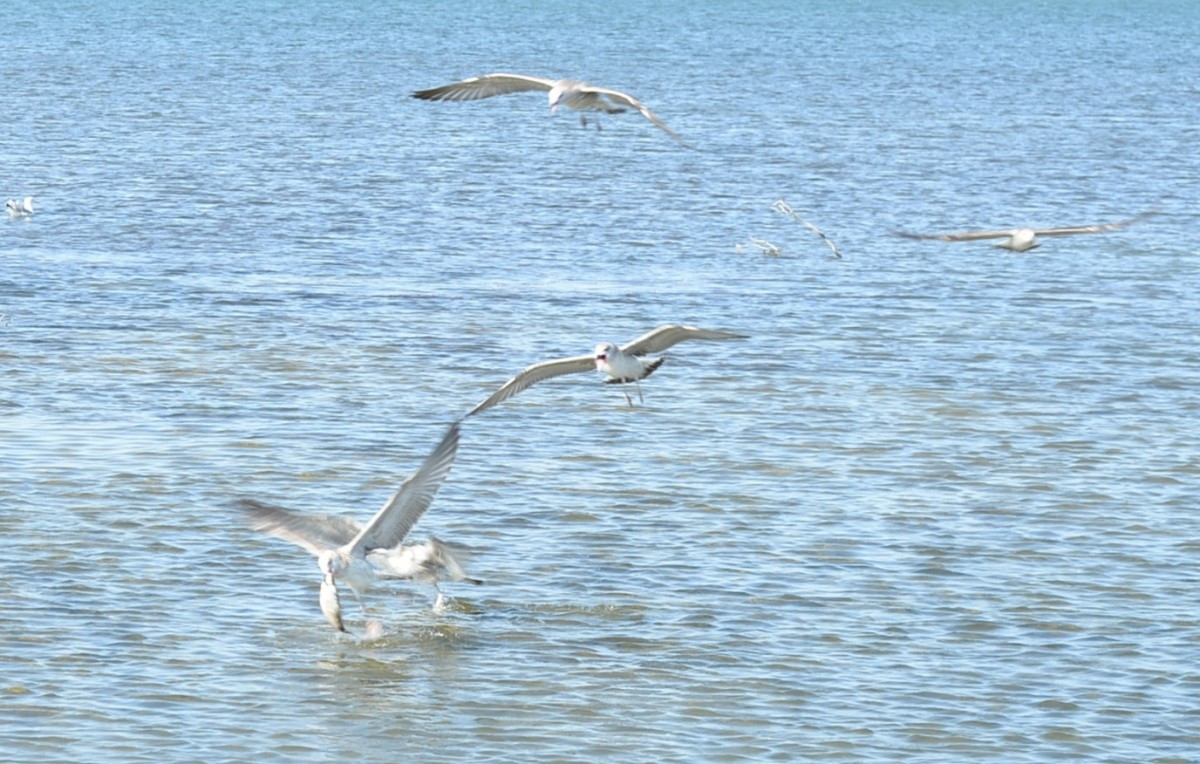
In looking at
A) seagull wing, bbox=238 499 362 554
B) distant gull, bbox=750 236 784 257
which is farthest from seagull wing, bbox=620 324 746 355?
distant gull, bbox=750 236 784 257

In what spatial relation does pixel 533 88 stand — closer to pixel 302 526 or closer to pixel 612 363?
pixel 612 363

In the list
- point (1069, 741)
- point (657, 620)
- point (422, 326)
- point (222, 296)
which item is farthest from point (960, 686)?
point (222, 296)

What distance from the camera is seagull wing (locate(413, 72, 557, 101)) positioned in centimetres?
1834

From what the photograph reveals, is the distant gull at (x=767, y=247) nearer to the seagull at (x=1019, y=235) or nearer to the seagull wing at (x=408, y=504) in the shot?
the seagull at (x=1019, y=235)

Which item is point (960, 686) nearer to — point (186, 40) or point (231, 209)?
point (231, 209)

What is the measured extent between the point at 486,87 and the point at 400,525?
4.63 metres

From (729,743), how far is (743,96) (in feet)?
181

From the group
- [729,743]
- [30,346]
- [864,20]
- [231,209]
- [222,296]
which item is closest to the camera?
[729,743]

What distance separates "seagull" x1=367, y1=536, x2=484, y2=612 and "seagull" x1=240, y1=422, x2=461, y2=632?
14 millimetres

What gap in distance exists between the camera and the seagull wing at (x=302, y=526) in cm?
1515

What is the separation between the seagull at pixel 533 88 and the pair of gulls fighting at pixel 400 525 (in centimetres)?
240

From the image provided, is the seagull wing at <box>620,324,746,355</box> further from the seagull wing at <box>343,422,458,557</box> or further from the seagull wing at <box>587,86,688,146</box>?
the seagull wing at <box>587,86,688,146</box>

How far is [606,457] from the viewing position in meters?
20.9

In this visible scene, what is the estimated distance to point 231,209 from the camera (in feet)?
125
